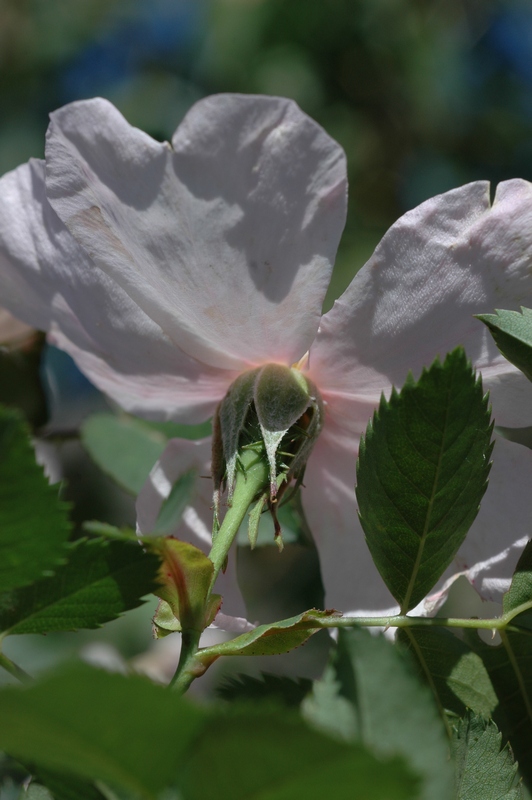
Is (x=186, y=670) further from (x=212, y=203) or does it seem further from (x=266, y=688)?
(x=212, y=203)

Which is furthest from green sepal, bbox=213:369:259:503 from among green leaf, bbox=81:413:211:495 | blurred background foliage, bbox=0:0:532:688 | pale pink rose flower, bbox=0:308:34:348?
blurred background foliage, bbox=0:0:532:688

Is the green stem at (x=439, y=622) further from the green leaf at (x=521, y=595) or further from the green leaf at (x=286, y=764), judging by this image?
the green leaf at (x=286, y=764)

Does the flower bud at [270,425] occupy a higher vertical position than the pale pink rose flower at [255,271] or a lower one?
lower

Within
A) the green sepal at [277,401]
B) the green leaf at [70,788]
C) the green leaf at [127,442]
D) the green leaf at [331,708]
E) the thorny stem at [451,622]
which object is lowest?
the green leaf at [127,442]

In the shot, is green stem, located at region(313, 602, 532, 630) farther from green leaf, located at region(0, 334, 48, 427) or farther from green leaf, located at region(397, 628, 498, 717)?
green leaf, located at region(0, 334, 48, 427)

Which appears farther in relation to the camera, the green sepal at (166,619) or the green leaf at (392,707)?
the green sepal at (166,619)

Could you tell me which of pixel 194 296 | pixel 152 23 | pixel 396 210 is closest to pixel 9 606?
pixel 194 296

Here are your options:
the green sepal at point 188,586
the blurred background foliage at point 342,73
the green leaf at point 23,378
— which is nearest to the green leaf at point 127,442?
the green leaf at point 23,378
